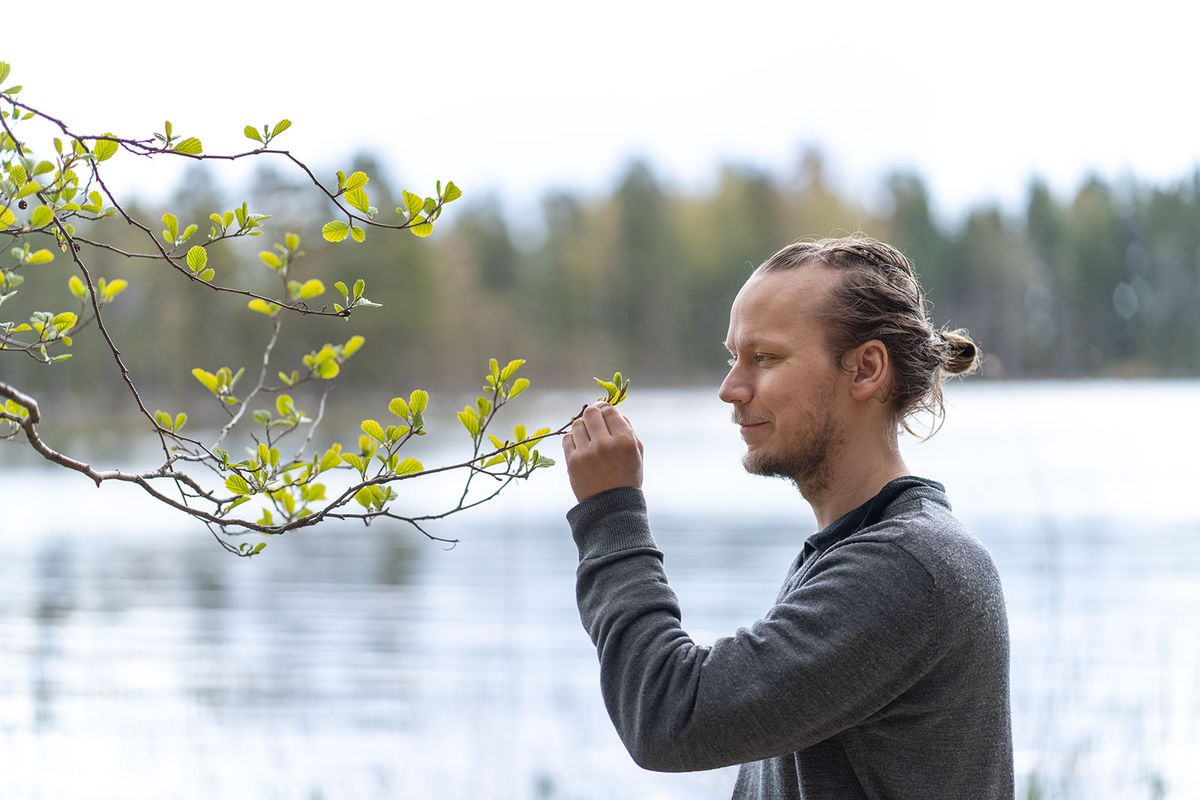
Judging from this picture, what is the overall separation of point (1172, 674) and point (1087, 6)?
612 inches

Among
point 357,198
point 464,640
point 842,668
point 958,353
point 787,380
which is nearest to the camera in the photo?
point 842,668

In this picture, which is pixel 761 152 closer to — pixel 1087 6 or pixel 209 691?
pixel 1087 6

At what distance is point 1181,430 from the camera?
64.3 ft

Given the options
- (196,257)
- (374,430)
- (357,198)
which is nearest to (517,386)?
(374,430)

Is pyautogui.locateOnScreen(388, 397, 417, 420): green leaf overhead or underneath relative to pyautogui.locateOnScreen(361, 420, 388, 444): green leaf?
overhead

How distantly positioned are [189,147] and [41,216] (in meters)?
0.16

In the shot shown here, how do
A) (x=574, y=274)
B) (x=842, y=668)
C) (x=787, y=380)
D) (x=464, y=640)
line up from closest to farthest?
(x=842, y=668)
(x=787, y=380)
(x=464, y=640)
(x=574, y=274)

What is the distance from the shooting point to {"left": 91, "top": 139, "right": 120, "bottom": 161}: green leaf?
1.30 m

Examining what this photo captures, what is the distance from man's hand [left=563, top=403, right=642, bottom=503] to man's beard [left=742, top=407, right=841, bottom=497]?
0.48 ft

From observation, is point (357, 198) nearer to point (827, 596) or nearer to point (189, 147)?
point (189, 147)

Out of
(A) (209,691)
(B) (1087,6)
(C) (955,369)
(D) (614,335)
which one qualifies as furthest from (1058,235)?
(C) (955,369)

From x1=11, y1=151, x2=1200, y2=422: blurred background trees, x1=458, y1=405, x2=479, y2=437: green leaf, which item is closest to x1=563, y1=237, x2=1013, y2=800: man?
x1=458, y1=405, x2=479, y2=437: green leaf

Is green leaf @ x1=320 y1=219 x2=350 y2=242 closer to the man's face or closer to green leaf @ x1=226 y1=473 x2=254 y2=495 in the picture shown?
green leaf @ x1=226 y1=473 x2=254 y2=495

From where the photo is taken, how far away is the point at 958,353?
5.24 feet
